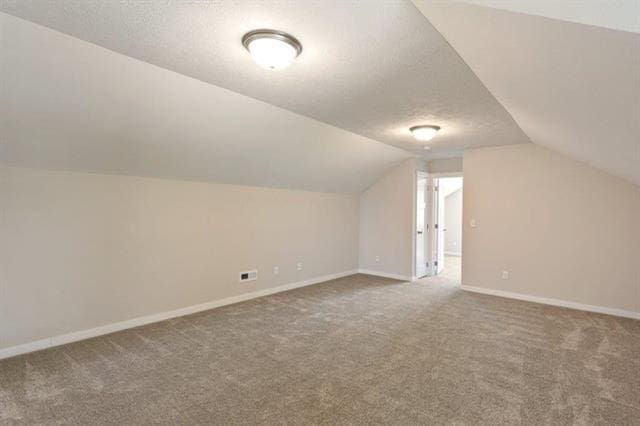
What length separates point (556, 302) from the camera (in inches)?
179

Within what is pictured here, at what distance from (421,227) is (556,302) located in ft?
8.17

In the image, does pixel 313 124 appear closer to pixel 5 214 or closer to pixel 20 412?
pixel 5 214

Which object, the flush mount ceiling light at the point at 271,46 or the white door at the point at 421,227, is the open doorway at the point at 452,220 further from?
the flush mount ceiling light at the point at 271,46

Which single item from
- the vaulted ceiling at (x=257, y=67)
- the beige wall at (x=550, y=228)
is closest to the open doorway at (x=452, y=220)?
→ the beige wall at (x=550, y=228)

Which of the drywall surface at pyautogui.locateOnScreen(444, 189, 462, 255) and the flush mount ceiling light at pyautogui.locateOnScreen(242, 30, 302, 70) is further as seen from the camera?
the drywall surface at pyautogui.locateOnScreen(444, 189, 462, 255)

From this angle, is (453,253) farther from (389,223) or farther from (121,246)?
(121,246)

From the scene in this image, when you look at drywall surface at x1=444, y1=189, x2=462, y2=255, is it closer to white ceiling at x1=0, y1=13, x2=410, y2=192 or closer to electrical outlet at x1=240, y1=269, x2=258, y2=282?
white ceiling at x1=0, y1=13, x2=410, y2=192

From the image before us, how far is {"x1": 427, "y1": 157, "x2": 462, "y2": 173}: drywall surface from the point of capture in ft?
20.3

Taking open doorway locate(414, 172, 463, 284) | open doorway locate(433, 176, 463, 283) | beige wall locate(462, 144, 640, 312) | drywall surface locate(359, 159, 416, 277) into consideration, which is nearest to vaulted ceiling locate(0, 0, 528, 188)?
beige wall locate(462, 144, 640, 312)

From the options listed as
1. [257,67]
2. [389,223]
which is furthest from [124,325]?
[389,223]

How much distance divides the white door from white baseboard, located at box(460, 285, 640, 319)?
1.03 meters

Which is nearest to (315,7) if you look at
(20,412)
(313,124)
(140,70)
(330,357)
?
(140,70)

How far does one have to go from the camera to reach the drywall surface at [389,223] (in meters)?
6.09

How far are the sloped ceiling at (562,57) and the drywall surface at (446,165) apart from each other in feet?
10.8
